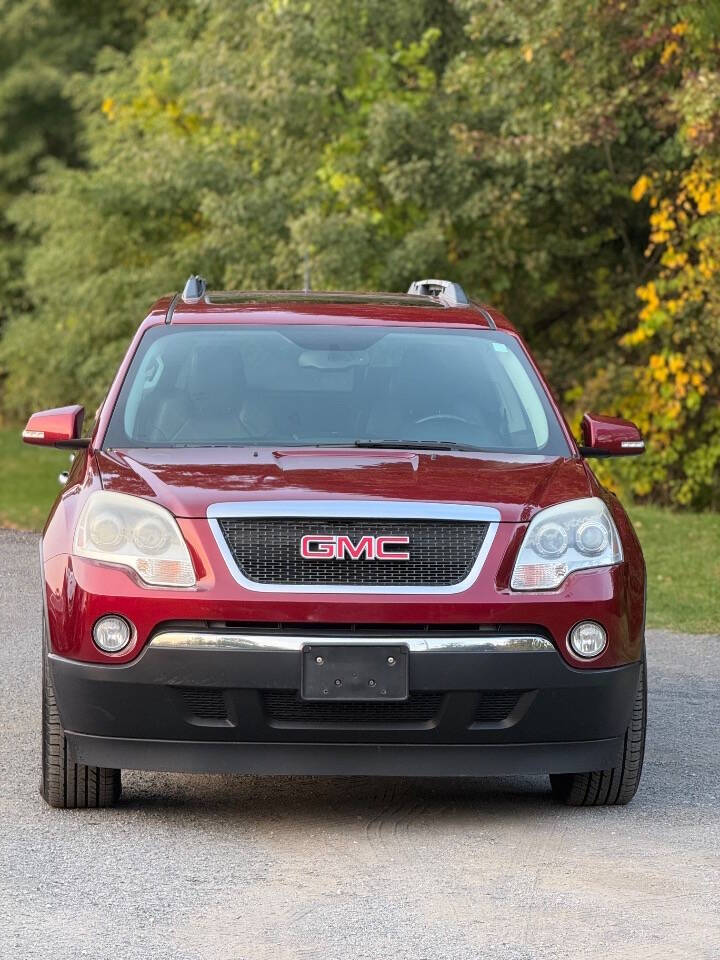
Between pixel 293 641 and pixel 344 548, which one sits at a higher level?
pixel 344 548

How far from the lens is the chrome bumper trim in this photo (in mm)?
5816

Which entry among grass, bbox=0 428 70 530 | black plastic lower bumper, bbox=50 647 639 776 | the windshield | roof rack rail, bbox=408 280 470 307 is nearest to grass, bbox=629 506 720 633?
roof rack rail, bbox=408 280 470 307

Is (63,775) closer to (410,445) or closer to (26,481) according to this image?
(410,445)

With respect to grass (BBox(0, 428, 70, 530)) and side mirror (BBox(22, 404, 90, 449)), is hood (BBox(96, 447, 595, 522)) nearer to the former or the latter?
side mirror (BBox(22, 404, 90, 449))

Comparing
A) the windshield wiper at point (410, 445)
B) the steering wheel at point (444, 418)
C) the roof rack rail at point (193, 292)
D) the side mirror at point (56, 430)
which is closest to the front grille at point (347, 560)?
the windshield wiper at point (410, 445)

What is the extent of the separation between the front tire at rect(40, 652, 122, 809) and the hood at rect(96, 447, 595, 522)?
0.69 metres

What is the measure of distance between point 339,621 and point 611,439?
5.75 feet

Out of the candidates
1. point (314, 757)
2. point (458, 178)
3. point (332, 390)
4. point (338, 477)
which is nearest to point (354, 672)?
point (314, 757)

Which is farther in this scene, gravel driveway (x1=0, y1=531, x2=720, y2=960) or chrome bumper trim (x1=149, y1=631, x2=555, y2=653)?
chrome bumper trim (x1=149, y1=631, x2=555, y2=653)

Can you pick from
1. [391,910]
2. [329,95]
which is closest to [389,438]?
[391,910]

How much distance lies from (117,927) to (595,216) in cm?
1964

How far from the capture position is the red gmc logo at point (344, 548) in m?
5.94

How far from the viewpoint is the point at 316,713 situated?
592 cm

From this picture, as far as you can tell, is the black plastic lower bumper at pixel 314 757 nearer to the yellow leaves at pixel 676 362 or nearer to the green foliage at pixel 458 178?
the green foliage at pixel 458 178
